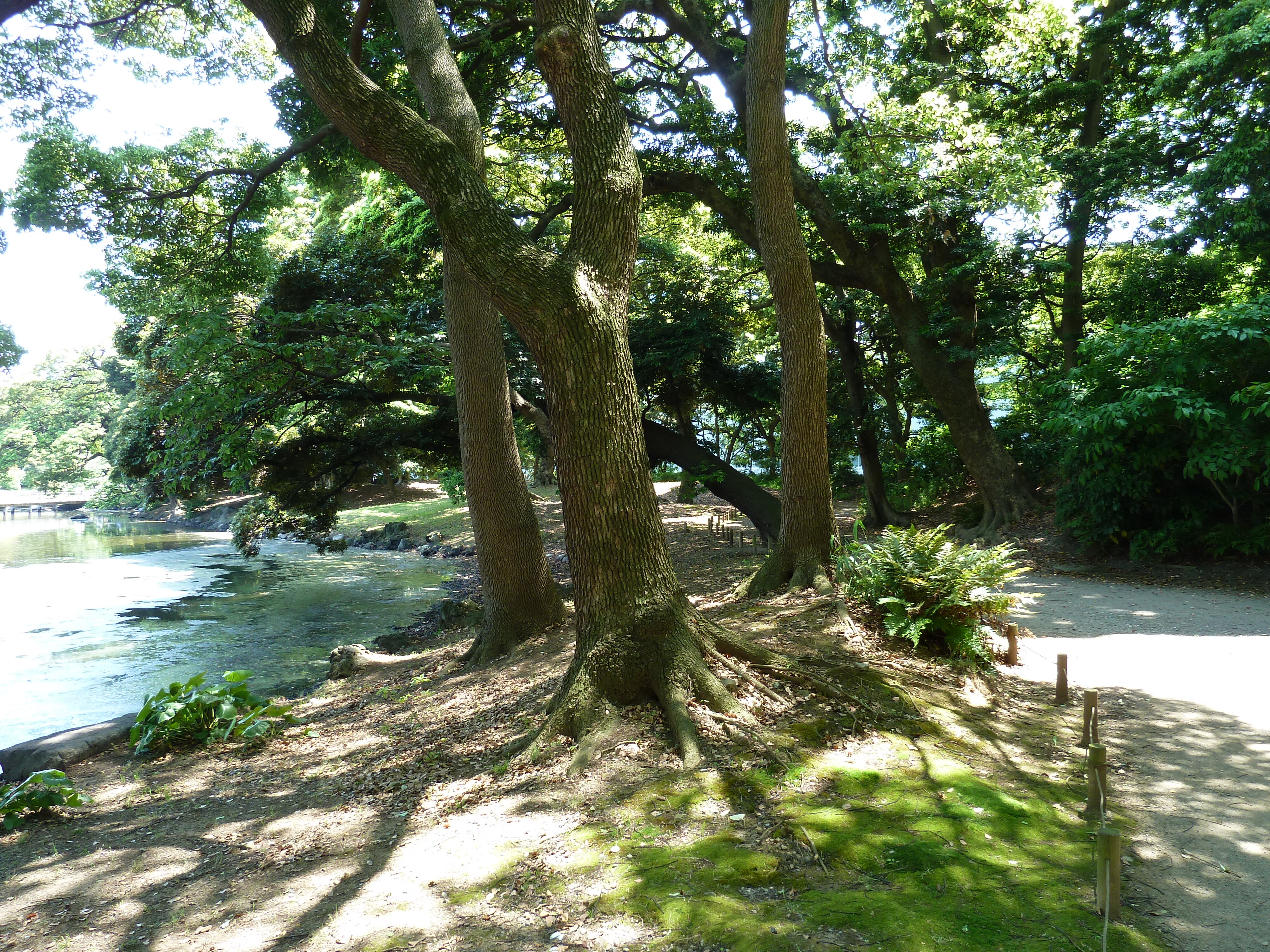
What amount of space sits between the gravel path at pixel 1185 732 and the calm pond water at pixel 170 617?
10.1 m

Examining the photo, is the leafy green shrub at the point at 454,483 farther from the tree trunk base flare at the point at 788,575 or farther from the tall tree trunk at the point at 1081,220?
the tall tree trunk at the point at 1081,220

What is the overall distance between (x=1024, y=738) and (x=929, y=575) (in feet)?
5.67

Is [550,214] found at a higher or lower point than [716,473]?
higher

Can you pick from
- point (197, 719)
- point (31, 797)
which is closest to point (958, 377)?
point (197, 719)

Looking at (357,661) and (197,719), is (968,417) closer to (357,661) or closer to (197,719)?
(357,661)

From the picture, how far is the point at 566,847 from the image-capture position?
150 inches

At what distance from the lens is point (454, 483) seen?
24.3 meters

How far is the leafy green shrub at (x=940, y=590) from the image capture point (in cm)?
661

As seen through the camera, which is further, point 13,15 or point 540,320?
point 13,15

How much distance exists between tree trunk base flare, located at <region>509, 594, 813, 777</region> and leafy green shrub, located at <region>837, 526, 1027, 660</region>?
2.08 meters

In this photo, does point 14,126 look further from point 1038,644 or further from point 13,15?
point 1038,644

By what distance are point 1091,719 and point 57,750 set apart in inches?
334

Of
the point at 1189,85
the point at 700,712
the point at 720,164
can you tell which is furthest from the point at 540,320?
the point at 1189,85

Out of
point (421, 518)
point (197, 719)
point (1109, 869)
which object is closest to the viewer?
point (1109, 869)
